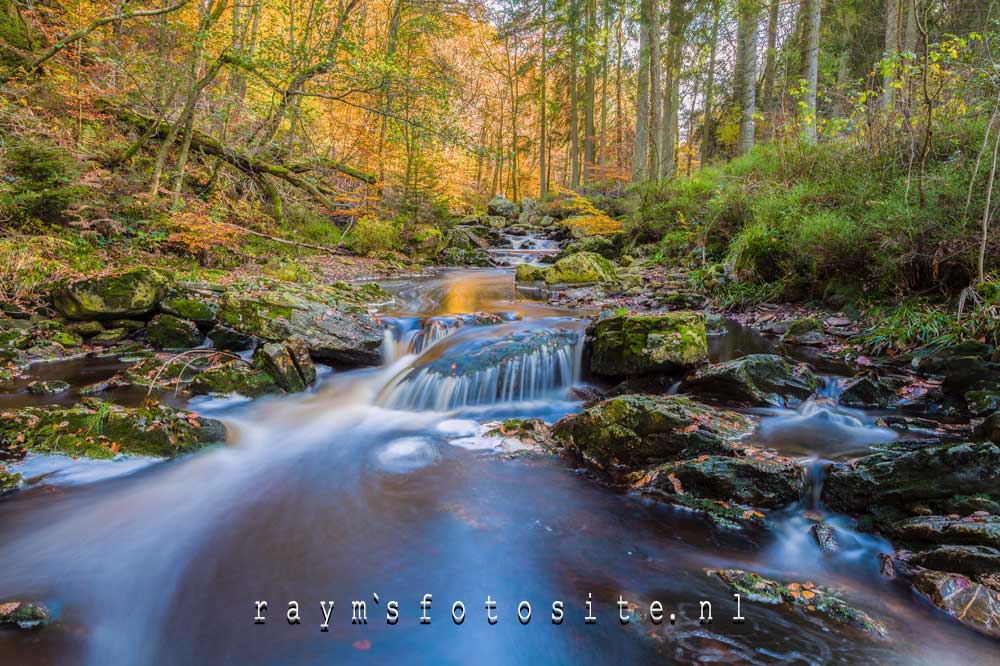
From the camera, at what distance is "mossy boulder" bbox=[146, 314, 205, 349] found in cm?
680

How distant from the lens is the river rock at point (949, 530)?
261 centimetres

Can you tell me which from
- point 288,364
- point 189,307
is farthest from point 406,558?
point 189,307

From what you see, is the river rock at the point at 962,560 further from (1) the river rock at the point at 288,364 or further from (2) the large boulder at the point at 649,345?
(1) the river rock at the point at 288,364

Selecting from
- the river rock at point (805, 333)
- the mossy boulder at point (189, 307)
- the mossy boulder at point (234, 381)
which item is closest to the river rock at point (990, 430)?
the river rock at point (805, 333)

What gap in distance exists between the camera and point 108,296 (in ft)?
22.0

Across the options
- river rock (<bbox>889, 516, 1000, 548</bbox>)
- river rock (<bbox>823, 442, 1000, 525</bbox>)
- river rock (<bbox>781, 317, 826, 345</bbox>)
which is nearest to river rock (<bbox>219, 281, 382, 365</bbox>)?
river rock (<bbox>823, 442, 1000, 525</bbox>)

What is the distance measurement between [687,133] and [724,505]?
2565 centimetres

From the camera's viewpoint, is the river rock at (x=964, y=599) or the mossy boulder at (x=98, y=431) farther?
the mossy boulder at (x=98, y=431)

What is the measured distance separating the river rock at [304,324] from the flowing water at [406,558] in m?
1.66

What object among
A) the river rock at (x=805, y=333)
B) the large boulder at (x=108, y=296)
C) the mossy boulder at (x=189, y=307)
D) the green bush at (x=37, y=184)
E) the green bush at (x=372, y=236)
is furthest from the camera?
the green bush at (x=372, y=236)

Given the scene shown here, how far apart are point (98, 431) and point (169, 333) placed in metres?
3.14

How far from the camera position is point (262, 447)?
4.82 meters

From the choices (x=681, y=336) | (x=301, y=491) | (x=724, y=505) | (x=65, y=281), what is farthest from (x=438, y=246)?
(x=724, y=505)

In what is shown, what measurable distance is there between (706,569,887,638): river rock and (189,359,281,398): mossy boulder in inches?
200
